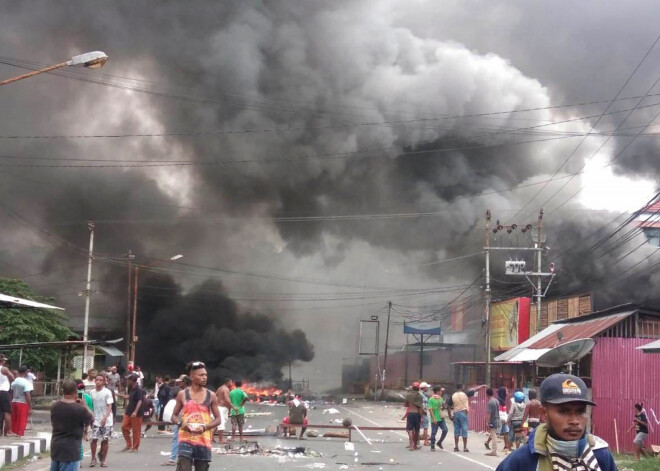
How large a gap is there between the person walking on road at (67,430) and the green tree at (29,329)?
76.5ft

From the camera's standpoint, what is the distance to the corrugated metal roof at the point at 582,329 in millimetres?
20297

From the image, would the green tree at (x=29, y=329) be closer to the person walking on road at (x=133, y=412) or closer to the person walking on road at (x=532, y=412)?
the person walking on road at (x=133, y=412)

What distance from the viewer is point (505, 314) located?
138ft

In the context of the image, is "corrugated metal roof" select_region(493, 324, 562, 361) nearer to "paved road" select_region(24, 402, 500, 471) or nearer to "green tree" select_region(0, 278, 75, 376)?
"paved road" select_region(24, 402, 500, 471)

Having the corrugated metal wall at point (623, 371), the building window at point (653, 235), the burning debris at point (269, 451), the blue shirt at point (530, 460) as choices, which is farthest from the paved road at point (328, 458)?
the building window at point (653, 235)

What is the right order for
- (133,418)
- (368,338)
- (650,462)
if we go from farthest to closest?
(368,338) → (133,418) → (650,462)

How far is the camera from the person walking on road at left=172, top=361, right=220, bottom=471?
7.31 meters

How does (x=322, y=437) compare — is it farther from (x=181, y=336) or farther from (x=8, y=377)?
(x=181, y=336)

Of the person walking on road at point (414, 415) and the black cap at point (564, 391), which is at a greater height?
the black cap at point (564, 391)

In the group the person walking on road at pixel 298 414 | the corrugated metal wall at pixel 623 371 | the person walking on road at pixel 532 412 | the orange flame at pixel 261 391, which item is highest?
A: the corrugated metal wall at pixel 623 371

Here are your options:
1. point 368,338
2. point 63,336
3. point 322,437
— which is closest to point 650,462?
point 322,437

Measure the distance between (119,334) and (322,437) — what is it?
26.6 meters

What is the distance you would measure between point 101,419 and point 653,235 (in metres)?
33.4

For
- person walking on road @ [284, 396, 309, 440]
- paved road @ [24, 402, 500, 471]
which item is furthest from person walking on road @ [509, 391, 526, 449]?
person walking on road @ [284, 396, 309, 440]
